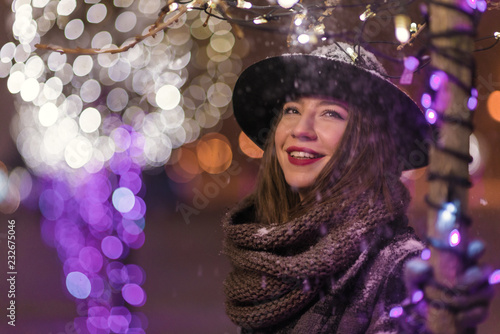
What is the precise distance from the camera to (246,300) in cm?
180

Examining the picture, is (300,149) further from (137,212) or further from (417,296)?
(137,212)

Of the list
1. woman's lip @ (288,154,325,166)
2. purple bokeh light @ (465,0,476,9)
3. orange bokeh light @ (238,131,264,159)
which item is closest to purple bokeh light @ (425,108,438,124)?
purple bokeh light @ (465,0,476,9)

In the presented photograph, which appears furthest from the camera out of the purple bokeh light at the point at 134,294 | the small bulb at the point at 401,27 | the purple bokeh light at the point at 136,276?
the purple bokeh light at the point at 136,276

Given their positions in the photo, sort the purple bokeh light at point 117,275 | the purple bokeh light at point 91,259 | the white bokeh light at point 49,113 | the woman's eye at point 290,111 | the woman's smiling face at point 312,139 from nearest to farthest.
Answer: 1. the woman's smiling face at point 312,139
2. the woman's eye at point 290,111
3. the purple bokeh light at point 117,275
4. the purple bokeh light at point 91,259
5. the white bokeh light at point 49,113

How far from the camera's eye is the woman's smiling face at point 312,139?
1.82 meters

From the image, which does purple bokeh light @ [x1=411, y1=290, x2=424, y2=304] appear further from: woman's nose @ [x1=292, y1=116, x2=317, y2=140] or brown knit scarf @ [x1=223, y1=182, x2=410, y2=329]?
woman's nose @ [x1=292, y1=116, x2=317, y2=140]

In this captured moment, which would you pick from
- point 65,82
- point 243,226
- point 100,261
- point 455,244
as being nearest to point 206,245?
point 100,261

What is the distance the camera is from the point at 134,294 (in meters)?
6.27

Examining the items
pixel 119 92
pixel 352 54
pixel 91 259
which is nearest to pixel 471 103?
pixel 352 54

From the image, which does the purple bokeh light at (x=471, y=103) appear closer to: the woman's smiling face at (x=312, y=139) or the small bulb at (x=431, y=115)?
the small bulb at (x=431, y=115)

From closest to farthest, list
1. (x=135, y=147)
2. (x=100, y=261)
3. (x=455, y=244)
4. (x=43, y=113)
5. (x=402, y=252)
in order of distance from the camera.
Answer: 1. (x=455, y=244)
2. (x=402, y=252)
3. (x=100, y=261)
4. (x=43, y=113)
5. (x=135, y=147)

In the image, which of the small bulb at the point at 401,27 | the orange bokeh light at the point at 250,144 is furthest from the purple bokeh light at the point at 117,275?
the small bulb at the point at 401,27

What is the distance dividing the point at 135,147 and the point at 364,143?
450 inches

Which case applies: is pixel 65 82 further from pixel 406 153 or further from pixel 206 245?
pixel 406 153
